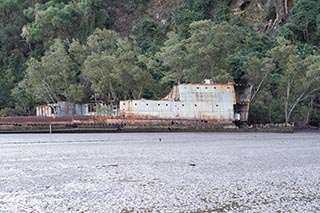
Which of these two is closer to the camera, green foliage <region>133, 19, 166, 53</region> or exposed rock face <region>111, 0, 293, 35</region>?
exposed rock face <region>111, 0, 293, 35</region>

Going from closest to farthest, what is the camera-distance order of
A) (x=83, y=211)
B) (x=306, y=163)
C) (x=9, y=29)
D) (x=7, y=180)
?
1. (x=83, y=211)
2. (x=7, y=180)
3. (x=306, y=163)
4. (x=9, y=29)

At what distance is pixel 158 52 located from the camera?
48.0 meters

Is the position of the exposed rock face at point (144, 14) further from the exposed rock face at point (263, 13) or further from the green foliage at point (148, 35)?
the exposed rock face at point (263, 13)

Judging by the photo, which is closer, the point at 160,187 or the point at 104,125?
the point at 160,187

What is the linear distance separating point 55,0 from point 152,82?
Result: 108 feet

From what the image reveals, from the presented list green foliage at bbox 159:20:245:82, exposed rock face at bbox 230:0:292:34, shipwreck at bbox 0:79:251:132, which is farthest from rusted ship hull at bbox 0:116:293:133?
exposed rock face at bbox 230:0:292:34

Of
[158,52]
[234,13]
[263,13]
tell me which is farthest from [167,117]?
[234,13]

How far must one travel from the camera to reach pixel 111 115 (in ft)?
129

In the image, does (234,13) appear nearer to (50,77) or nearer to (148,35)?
(148,35)

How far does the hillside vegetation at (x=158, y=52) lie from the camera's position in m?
41.5

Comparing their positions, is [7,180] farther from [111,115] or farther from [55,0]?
[55,0]

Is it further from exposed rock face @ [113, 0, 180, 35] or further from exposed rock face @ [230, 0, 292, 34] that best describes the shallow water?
exposed rock face @ [113, 0, 180, 35]

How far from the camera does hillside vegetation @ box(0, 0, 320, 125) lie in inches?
1635

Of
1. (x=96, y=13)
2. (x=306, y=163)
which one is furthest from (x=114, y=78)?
(x=306, y=163)
